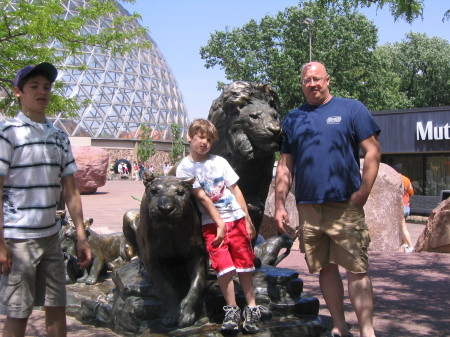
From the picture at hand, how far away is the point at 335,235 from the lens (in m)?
3.81

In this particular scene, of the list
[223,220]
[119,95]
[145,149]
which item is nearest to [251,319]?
[223,220]

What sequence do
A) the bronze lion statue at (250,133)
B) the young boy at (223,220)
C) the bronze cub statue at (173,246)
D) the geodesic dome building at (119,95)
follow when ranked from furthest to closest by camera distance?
the geodesic dome building at (119,95)
the bronze lion statue at (250,133)
the young boy at (223,220)
the bronze cub statue at (173,246)

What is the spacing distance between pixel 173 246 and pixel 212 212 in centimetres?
38

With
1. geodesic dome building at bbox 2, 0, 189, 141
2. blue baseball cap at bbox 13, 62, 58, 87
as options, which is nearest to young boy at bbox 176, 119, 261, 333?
blue baseball cap at bbox 13, 62, 58, 87

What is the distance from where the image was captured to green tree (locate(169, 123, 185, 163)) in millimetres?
55656

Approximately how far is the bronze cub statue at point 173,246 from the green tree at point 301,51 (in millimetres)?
29356

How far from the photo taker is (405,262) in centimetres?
895

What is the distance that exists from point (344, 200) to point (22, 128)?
2.08 m

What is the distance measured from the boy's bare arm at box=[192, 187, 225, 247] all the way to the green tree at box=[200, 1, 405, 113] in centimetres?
2946

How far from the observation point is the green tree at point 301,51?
3331cm

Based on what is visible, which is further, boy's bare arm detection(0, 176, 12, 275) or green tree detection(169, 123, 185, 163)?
green tree detection(169, 123, 185, 163)

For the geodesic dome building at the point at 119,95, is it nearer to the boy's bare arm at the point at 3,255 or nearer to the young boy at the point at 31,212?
the young boy at the point at 31,212

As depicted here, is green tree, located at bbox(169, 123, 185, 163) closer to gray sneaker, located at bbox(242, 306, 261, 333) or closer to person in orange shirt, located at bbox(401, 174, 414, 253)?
person in orange shirt, located at bbox(401, 174, 414, 253)

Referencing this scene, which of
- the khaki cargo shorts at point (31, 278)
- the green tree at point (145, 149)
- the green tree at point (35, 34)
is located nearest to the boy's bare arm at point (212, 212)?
the khaki cargo shorts at point (31, 278)
